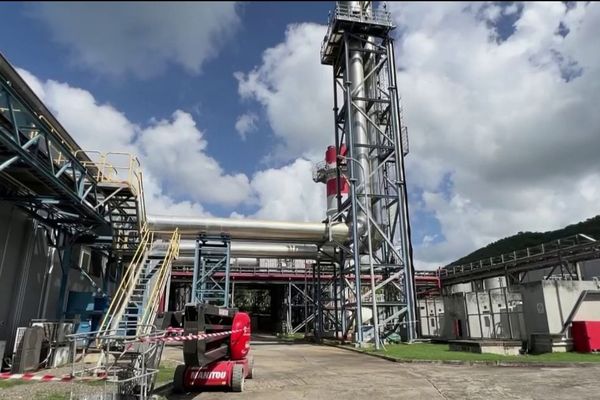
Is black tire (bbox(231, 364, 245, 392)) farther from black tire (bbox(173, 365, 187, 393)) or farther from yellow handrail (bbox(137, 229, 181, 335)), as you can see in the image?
yellow handrail (bbox(137, 229, 181, 335))

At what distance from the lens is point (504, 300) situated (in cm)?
2272

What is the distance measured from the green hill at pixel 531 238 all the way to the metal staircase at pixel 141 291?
206 feet

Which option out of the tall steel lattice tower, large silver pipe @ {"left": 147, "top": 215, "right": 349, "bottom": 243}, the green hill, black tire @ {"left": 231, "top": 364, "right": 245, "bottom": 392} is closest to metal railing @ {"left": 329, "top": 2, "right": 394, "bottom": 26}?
the tall steel lattice tower

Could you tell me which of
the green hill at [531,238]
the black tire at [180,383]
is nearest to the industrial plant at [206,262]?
the black tire at [180,383]

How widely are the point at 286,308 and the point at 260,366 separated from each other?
90.5 feet

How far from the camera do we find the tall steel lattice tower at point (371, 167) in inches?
874

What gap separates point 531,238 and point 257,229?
75.9 m

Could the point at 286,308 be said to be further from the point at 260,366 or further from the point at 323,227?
the point at 260,366

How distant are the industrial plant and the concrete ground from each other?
3.41 ft

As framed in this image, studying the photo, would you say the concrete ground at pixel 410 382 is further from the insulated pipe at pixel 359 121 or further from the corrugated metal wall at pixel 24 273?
the insulated pipe at pixel 359 121

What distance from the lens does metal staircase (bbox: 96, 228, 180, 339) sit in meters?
13.2

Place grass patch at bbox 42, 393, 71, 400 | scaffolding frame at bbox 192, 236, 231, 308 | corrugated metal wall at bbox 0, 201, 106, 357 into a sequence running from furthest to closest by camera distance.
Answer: scaffolding frame at bbox 192, 236, 231, 308 → corrugated metal wall at bbox 0, 201, 106, 357 → grass patch at bbox 42, 393, 71, 400

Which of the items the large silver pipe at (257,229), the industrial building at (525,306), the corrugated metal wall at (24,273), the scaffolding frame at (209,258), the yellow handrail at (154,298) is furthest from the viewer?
the scaffolding frame at (209,258)

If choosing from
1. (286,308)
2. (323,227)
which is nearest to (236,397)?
(323,227)
